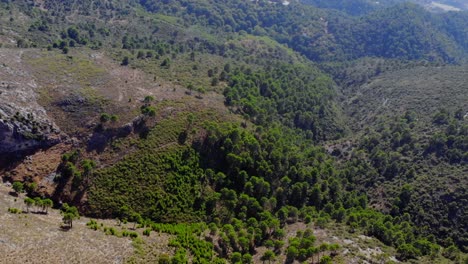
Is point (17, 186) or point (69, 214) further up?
point (69, 214)

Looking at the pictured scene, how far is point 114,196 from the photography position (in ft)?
327

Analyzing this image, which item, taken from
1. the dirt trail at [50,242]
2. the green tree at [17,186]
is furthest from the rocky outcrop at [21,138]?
the dirt trail at [50,242]

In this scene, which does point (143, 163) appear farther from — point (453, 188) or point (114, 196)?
point (453, 188)

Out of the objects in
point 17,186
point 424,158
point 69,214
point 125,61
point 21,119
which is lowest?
point 17,186

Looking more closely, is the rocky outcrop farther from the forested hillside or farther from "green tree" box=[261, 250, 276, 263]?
"green tree" box=[261, 250, 276, 263]

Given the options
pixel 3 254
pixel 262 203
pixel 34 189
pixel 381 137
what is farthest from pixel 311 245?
pixel 381 137

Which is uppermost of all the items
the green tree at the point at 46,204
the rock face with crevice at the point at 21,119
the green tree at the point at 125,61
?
the green tree at the point at 125,61

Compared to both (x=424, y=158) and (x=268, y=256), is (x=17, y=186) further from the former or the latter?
(x=424, y=158)

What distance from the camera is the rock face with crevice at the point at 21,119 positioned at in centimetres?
10199

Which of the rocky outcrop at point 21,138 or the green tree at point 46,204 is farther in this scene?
the rocky outcrop at point 21,138

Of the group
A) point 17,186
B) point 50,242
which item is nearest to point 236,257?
point 50,242

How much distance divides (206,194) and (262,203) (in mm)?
16812

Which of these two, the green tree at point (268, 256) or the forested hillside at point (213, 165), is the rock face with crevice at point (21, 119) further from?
the green tree at point (268, 256)

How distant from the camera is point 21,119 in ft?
345
